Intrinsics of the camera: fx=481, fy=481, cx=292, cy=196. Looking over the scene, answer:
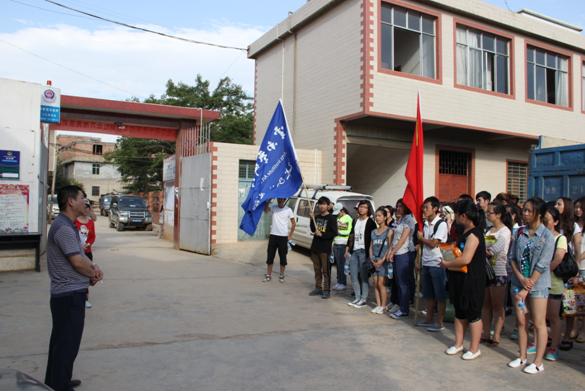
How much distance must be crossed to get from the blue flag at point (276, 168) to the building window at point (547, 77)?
514 inches

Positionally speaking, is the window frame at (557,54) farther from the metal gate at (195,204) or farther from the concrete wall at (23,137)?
the concrete wall at (23,137)

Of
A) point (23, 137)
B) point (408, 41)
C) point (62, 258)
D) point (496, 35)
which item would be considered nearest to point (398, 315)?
point (62, 258)

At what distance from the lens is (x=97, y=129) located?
16734mm

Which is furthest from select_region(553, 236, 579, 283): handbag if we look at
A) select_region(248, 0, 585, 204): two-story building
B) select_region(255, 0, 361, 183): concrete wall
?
select_region(255, 0, 361, 183): concrete wall

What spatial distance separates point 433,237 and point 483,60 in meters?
12.8

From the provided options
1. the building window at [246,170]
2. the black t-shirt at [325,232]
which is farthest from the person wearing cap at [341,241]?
the building window at [246,170]

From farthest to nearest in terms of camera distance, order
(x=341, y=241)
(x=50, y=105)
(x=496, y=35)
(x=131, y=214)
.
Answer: (x=131, y=214) → (x=496, y=35) → (x=50, y=105) → (x=341, y=241)

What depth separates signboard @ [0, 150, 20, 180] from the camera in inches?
404

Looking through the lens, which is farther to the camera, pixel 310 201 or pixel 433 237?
pixel 310 201

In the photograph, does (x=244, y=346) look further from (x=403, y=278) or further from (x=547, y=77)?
(x=547, y=77)

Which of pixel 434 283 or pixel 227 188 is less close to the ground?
pixel 227 188

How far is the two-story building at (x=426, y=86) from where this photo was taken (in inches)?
583

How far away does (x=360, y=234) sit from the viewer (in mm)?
7859

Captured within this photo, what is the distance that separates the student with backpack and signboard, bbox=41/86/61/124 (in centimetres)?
877
